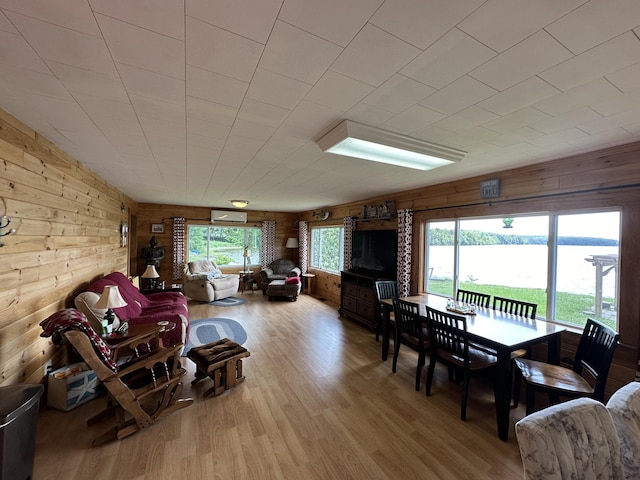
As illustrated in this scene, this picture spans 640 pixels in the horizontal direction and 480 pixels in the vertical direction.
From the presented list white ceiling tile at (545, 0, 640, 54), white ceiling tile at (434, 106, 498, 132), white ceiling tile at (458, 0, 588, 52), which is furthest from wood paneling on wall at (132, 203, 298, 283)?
white ceiling tile at (545, 0, 640, 54)

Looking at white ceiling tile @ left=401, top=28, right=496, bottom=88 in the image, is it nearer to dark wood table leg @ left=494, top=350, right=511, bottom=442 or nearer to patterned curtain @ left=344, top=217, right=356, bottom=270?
dark wood table leg @ left=494, top=350, right=511, bottom=442

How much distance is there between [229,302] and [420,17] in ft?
20.1

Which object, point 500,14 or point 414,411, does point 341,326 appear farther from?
point 500,14

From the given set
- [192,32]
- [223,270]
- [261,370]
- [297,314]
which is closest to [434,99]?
[192,32]

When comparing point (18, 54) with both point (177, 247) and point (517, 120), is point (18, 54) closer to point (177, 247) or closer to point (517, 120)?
point (517, 120)

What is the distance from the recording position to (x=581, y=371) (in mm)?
2293

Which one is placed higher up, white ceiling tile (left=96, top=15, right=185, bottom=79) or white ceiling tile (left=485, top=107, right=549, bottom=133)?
white ceiling tile (left=485, top=107, right=549, bottom=133)

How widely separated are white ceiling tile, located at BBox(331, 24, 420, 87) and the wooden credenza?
11.8 feet

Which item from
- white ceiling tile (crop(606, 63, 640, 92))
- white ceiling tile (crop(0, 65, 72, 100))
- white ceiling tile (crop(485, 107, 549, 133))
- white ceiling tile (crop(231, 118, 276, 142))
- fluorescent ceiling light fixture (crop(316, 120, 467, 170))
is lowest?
fluorescent ceiling light fixture (crop(316, 120, 467, 170))

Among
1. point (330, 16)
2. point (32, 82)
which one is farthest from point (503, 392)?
point (32, 82)

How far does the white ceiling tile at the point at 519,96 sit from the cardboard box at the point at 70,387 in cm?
375

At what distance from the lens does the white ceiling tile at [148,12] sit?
918 millimetres

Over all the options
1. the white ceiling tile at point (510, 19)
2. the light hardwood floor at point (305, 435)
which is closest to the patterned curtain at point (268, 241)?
the light hardwood floor at point (305, 435)

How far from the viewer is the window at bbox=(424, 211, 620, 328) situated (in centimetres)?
247
